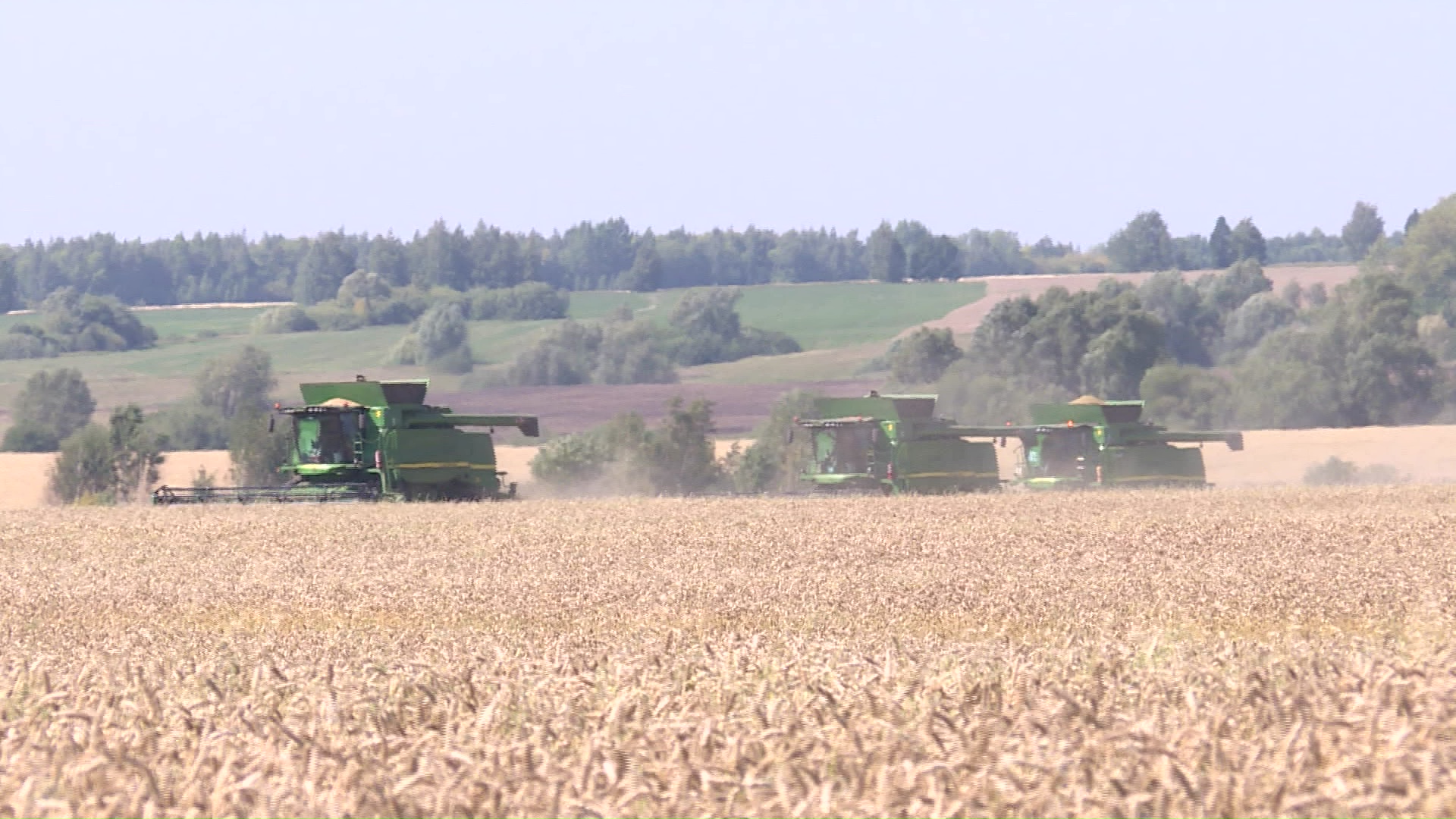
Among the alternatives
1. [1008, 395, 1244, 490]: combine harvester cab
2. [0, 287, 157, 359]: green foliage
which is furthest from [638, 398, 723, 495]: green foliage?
[0, 287, 157, 359]: green foliage

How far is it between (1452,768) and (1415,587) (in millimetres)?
10009

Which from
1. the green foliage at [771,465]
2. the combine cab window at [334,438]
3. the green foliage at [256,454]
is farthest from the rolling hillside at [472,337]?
the combine cab window at [334,438]

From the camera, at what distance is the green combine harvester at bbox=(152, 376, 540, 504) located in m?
27.9

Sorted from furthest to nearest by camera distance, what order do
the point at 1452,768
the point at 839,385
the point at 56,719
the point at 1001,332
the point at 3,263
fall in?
the point at 3,263
the point at 839,385
the point at 1001,332
the point at 56,719
the point at 1452,768

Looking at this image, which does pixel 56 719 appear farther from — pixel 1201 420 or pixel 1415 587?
pixel 1201 420

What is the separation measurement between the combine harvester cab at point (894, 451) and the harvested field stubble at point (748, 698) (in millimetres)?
16354

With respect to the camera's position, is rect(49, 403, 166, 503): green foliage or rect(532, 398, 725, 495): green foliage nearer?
rect(49, 403, 166, 503): green foliage

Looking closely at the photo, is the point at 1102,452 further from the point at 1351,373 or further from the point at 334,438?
the point at 1351,373

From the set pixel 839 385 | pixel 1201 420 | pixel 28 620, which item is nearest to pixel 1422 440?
pixel 1201 420

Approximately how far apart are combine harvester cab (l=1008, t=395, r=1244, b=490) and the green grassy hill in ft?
160

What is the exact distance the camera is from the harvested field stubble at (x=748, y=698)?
14.6ft

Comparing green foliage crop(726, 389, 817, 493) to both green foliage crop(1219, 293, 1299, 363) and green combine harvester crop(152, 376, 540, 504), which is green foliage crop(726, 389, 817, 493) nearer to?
green combine harvester crop(152, 376, 540, 504)

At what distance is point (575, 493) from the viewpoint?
128ft

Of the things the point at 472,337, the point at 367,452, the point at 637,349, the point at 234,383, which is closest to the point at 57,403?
the point at 234,383
